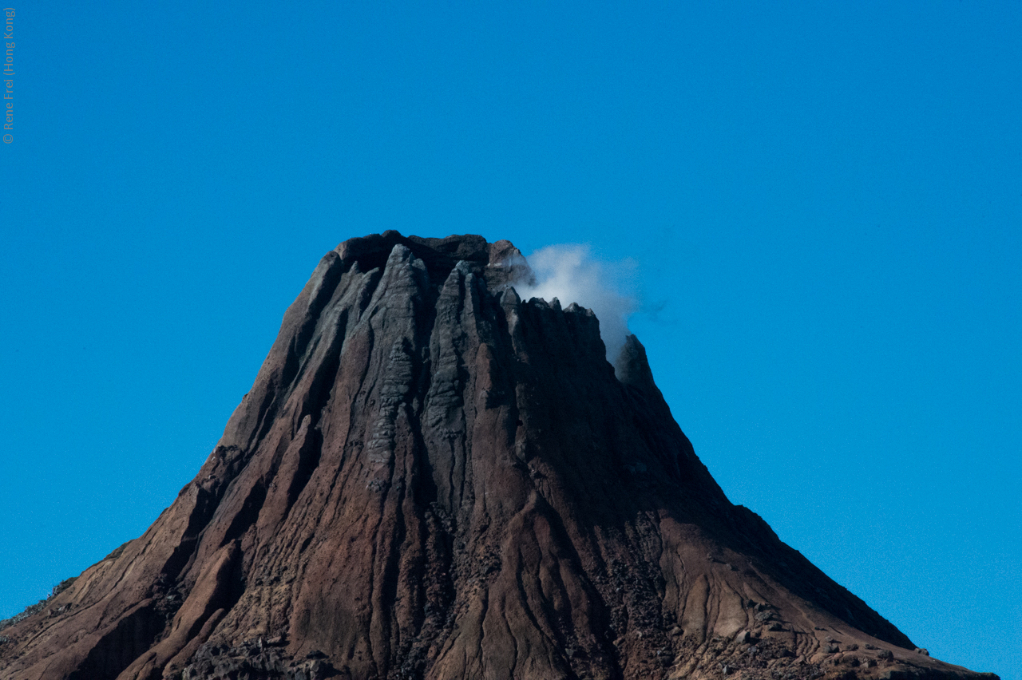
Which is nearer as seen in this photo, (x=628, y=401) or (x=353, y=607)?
(x=353, y=607)

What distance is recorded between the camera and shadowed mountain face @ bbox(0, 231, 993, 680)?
222 feet

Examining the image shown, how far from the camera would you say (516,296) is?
9200 cm

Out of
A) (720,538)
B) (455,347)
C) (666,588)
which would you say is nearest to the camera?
(666,588)

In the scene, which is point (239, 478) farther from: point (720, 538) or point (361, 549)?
point (720, 538)

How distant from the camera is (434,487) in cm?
7838

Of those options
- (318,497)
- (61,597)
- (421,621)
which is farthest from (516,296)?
(61,597)

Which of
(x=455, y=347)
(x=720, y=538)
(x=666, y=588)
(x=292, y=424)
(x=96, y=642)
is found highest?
(x=455, y=347)

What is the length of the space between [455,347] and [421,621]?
22.1 meters

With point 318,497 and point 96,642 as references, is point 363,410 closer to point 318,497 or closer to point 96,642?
point 318,497

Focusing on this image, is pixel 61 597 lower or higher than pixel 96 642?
higher

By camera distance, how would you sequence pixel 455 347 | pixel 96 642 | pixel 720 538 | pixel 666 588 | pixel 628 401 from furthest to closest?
1. pixel 628 401
2. pixel 455 347
3. pixel 720 538
4. pixel 666 588
5. pixel 96 642

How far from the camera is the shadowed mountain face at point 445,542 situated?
6758 centimetres

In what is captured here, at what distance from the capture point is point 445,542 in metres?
75.0

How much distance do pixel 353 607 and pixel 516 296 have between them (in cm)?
3066
